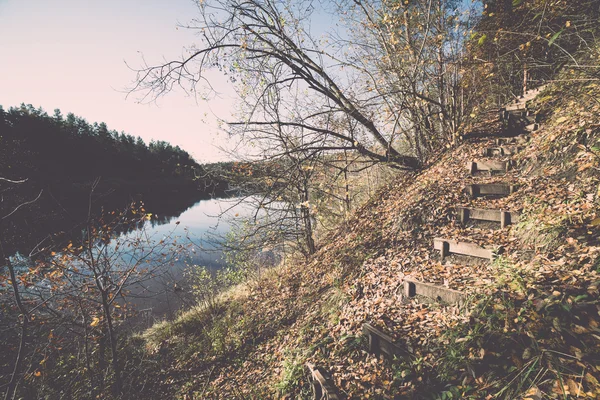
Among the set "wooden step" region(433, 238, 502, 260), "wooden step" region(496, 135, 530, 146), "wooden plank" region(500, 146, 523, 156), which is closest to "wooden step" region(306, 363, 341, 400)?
"wooden step" region(433, 238, 502, 260)

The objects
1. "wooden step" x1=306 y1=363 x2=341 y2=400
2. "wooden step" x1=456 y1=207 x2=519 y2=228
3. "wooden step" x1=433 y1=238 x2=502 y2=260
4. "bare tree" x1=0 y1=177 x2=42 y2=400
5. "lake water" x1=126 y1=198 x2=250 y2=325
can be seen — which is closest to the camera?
"bare tree" x1=0 y1=177 x2=42 y2=400

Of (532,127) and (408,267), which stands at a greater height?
(532,127)

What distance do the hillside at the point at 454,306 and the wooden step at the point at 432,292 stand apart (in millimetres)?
101

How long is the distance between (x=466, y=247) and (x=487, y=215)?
2.84 feet

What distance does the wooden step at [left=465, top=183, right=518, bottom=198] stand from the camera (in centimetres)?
448

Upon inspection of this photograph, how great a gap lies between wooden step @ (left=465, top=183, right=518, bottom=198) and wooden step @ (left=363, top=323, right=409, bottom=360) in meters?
3.43

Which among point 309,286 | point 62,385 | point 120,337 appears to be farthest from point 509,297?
point 120,337

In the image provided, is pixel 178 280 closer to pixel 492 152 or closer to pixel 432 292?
pixel 432 292

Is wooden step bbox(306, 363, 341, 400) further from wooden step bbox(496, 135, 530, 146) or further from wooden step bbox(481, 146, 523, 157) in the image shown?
wooden step bbox(496, 135, 530, 146)

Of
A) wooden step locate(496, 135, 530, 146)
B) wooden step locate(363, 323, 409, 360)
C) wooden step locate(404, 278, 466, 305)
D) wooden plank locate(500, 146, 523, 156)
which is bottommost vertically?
wooden step locate(363, 323, 409, 360)

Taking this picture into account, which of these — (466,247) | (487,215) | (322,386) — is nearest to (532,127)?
(487,215)

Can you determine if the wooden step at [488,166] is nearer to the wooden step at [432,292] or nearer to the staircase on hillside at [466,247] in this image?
the staircase on hillside at [466,247]

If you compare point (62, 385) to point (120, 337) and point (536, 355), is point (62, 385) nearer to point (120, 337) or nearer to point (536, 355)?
point (120, 337)

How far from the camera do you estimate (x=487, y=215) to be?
4223 millimetres
